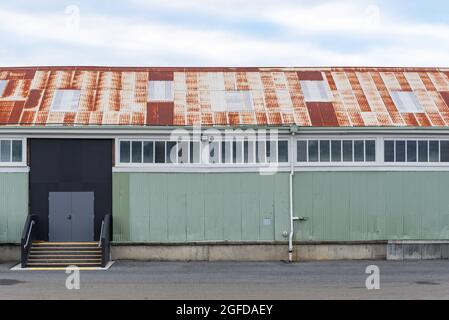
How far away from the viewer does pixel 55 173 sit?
36.4 metres

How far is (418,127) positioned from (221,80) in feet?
32.7

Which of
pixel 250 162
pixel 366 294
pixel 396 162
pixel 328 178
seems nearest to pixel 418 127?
pixel 396 162

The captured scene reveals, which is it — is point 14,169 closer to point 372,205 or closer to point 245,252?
point 245,252

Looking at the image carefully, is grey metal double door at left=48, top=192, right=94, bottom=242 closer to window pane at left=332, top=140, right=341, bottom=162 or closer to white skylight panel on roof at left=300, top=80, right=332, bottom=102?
window pane at left=332, top=140, right=341, bottom=162

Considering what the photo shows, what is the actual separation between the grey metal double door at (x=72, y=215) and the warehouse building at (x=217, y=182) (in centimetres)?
4

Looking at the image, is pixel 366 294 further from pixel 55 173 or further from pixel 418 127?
pixel 55 173

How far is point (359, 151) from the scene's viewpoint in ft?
122

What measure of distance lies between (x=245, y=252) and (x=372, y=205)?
234 inches

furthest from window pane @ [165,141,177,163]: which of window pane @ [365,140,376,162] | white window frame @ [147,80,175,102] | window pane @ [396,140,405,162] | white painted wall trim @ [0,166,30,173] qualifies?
window pane @ [396,140,405,162]

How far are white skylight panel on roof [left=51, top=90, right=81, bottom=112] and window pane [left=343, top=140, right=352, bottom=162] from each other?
1192 centimetres

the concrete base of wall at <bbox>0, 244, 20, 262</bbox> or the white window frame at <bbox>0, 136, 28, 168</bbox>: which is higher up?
the white window frame at <bbox>0, 136, 28, 168</bbox>

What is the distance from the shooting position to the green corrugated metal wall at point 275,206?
3647 centimetres

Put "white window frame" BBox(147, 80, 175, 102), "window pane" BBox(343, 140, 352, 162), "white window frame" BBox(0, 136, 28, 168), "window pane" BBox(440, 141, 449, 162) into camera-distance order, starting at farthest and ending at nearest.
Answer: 1. "white window frame" BBox(147, 80, 175, 102)
2. "window pane" BBox(440, 141, 449, 162)
3. "window pane" BBox(343, 140, 352, 162)
4. "white window frame" BBox(0, 136, 28, 168)

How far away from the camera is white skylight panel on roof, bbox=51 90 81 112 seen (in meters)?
37.9
